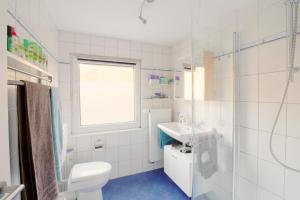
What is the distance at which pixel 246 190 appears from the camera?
145 centimetres

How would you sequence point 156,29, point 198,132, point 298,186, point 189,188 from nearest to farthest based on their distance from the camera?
point 298,186 < point 198,132 < point 189,188 < point 156,29

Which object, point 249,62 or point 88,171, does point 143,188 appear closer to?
point 88,171

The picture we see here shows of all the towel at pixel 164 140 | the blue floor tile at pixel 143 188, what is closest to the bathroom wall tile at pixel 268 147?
the blue floor tile at pixel 143 188

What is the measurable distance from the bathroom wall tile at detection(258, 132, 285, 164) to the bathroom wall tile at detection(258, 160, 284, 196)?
0.17 feet

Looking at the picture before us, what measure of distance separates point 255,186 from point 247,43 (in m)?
1.30

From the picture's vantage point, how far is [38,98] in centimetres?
83

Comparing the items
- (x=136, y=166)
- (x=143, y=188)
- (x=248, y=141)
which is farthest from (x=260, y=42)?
(x=136, y=166)

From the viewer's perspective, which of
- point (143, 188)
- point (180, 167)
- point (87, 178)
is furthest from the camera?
point (143, 188)

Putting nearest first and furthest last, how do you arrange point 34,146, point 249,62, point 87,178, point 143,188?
point 34,146 < point 249,62 < point 87,178 < point 143,188

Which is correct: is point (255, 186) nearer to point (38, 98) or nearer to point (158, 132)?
point (158, 132)

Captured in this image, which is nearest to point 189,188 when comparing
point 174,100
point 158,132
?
point 158,132

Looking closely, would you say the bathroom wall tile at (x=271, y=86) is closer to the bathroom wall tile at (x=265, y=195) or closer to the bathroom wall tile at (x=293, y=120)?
the bathroom wall tile at (x=293, y=120)

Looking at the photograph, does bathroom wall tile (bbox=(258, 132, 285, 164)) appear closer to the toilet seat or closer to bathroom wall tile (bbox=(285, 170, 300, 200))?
bathroom wall tile (bbox=(285, 170, 300, 200))

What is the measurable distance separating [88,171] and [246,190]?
1.60m
